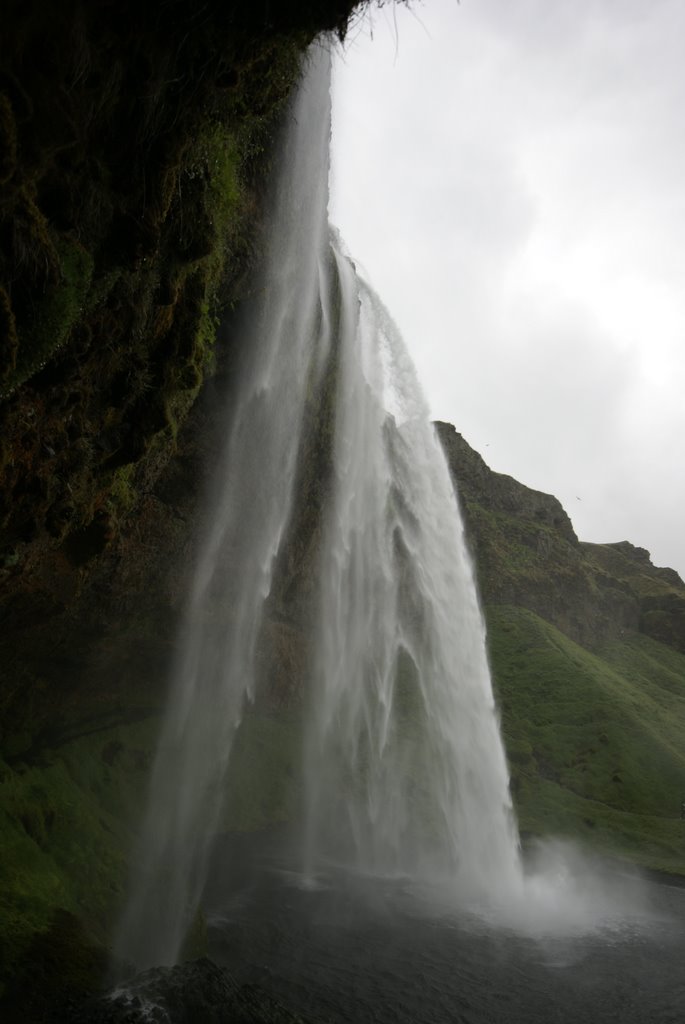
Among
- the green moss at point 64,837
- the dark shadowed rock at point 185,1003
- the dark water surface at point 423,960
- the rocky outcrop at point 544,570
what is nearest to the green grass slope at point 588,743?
the rocky outcrop at point 544,570

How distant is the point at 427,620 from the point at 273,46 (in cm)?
3327

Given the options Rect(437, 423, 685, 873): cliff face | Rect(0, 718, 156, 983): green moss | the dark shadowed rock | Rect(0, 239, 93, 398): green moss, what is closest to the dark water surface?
the dark shadowed rock

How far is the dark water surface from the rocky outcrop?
180ft

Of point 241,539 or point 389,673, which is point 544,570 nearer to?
point 389,673

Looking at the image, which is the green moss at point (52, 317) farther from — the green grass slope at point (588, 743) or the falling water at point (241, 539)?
the green grass slope at point (588, 743)

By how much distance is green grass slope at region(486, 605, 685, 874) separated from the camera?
40125 mm

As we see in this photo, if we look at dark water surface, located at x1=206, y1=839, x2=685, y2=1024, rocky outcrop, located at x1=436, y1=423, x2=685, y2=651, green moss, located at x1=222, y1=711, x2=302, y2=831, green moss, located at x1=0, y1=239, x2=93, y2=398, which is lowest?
dark water surface, located at x1=206, y1=839, x2=685, y2=1024

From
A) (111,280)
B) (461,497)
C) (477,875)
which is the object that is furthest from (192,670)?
(461,497)

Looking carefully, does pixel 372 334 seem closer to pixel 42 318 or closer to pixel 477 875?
pixel 477 875

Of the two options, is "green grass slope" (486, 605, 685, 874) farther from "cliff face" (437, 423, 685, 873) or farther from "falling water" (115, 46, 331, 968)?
"falling water" (115, 46, 331, 968)

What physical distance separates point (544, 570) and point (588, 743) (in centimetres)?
3292

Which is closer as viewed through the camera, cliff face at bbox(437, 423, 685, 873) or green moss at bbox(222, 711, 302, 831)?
green moss at bbox(222, 711, 302, 831)

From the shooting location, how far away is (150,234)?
26.1 feet

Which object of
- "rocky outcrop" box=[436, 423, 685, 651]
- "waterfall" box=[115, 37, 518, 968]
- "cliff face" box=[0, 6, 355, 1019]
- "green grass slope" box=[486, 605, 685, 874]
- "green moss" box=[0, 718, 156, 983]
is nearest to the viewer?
"cliff face" box=[0, 6, 355, 1019]
